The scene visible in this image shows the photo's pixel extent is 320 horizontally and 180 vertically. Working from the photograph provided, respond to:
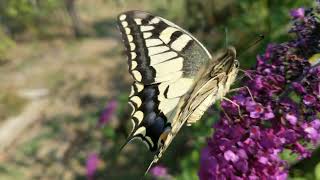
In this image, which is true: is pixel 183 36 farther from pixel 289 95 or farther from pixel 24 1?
pixel 24 1

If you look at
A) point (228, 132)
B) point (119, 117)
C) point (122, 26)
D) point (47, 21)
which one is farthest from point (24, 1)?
point (228, 132)

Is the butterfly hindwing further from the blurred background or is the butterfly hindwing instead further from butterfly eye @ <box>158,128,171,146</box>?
the blurred background

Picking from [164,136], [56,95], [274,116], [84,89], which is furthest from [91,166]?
[274,116]

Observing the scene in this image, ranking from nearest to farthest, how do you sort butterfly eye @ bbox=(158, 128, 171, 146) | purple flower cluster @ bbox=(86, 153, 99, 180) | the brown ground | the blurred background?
butterfly eye @ bbox=(158, 128, 171, 146) → the blurred background → purple flower cluster @ bbox=(86, 153, 99, 180) → the brown ground

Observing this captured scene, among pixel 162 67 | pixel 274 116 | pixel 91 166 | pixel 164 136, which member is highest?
pixel 162 67

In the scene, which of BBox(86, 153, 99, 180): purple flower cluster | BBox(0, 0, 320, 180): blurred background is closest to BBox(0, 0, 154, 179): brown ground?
BBox(0, 0, 320, 180): blurred background

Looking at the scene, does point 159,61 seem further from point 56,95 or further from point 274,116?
point 56,95
